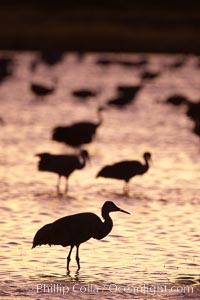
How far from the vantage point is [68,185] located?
83.8ft

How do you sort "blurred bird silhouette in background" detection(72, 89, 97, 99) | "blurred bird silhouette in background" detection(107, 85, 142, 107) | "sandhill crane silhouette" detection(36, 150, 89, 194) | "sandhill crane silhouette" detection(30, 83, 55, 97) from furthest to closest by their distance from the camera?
"sandhill crane silhouette" detection(30, 83, 55, 97), "blurred bird silhouette in background" detection(72, 89, 97, 99), "blurred bird silhouette in background" detection(107, 85, 142, 107), "sandhill crane silhouette" detection(36, 150, 89, 194)

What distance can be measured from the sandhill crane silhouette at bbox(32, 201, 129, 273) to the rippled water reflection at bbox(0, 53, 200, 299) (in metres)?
0.39

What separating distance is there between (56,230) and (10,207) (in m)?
5.77

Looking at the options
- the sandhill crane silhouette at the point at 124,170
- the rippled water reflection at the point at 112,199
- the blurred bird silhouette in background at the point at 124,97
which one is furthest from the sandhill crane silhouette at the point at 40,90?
the sandhill crane silhouette at the point at 124,170

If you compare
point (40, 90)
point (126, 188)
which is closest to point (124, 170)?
point (126, 188)

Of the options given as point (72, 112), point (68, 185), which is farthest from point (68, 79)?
point (68, 185)

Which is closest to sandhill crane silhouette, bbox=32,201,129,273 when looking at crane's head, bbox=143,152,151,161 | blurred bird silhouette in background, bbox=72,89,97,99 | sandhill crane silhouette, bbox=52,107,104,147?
crane's head, bbox=143,152,151,161

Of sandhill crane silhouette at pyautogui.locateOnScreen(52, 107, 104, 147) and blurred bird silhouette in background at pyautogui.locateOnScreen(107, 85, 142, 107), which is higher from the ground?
blurred bird silhouette in background at pyautogui.locateOnScreen(107, 85, 142, 107)

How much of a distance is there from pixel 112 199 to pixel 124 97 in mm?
27396

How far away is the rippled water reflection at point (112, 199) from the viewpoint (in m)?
16.0

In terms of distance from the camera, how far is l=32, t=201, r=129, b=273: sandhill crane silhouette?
1631 centimetres

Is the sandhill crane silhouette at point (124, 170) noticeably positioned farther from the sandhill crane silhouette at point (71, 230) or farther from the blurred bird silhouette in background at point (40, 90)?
the blurred bird silhouette in background at point (40, 90)

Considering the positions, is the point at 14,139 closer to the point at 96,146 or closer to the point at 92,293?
the point at 96,146

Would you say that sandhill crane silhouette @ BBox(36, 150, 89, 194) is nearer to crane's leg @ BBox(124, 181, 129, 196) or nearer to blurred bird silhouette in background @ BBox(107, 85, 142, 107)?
crane's leg @ BBox(124, 181, 129, 196)
